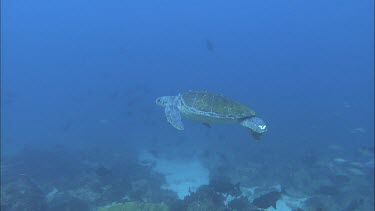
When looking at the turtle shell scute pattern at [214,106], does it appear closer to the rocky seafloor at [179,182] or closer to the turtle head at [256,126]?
the turtle head at [256,126]

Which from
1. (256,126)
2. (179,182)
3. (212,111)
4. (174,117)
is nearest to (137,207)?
(174,117)

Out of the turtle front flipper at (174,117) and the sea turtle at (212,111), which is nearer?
the sea turtle at (212,111)

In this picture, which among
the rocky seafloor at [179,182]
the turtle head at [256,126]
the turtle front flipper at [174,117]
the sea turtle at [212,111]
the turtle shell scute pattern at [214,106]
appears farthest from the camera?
the rocky seafloor at [179,182]

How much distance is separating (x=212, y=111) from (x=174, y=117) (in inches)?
41.8

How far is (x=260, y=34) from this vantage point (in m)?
138

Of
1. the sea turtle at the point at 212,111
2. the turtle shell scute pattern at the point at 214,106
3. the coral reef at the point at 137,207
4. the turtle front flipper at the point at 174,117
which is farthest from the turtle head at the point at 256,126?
the coral reef at the point at 137,207

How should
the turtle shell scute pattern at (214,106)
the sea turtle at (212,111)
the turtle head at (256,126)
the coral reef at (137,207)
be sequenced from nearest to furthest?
the turtle head at (256,126) < the sea turtle at (212,111) < the turtle shell scute pattern at (214,106) < the coral reef at (137,207)

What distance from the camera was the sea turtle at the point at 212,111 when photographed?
355 inches

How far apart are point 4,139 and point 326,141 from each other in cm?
2194

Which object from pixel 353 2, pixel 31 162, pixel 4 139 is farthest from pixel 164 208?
pixel 353 2

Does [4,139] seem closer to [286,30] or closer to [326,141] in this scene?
[326,141]

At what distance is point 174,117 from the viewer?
986 centimetres

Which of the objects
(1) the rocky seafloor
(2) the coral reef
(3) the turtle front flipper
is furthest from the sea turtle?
(1) the rocky seafloor

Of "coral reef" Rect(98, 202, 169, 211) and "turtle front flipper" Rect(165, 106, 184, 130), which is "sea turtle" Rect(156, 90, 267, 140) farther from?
"coral reef" Rect(98, 202, 169, 211)
